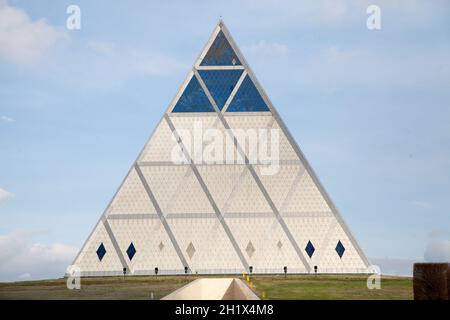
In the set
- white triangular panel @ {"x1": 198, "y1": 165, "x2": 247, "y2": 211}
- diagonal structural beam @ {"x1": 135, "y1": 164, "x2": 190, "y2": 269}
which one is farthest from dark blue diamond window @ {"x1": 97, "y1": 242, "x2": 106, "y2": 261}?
white triangular panel @ {"x1": 198, "y1": 165, "x2": 247, "y2": 211}

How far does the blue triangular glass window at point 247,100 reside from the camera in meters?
43.0

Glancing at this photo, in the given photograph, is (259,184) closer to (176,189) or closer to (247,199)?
(247,199)

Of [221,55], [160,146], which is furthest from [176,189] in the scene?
[221,55]

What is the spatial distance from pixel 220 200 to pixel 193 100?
827cm

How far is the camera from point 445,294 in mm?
5109

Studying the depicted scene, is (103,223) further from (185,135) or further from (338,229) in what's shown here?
(338,229)

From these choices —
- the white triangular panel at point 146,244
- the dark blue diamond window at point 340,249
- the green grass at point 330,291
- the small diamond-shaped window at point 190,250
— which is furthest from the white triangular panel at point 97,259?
the green grass at point 330,291

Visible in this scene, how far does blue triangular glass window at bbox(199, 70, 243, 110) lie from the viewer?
43250 mm

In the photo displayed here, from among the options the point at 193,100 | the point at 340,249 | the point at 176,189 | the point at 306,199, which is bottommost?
the point at 340,249

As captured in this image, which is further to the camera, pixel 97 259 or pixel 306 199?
pixel 306 199

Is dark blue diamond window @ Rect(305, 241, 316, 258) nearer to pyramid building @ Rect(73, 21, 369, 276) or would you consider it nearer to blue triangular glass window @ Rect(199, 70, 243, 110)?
pyramid building @ Rect(73, 21, 369, 276)

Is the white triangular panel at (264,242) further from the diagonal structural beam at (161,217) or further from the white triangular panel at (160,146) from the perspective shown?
the white triangular panel at (160,146)

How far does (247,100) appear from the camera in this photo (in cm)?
4312
